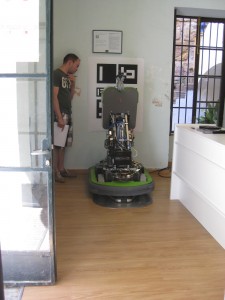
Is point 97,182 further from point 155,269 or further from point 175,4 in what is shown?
point 175,4

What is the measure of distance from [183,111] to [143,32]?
148cm

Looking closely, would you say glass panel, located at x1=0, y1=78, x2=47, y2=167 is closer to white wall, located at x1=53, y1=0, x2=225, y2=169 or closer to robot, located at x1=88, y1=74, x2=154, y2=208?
robot, located at x1=88, y1=74, x2=154, y2=208

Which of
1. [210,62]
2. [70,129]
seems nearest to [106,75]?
[70,129]

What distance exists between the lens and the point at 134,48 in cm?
476

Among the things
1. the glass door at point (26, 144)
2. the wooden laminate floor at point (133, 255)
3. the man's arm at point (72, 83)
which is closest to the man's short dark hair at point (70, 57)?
the man's arm at point (72, 83)

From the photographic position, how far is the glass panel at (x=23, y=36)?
76.2 inches

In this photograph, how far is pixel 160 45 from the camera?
15.8 feet

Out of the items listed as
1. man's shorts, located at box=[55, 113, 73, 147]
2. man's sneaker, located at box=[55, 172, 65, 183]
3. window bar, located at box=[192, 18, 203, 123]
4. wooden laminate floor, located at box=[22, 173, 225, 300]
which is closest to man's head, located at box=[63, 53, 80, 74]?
man's shorts, located at box=[55, 113, 73, 147]

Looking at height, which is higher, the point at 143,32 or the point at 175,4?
the point at 175,4

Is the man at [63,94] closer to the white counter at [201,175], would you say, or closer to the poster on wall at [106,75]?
the poster on wall at [106,75]

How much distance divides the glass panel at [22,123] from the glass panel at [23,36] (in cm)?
10

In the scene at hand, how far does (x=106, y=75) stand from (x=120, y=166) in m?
1.55

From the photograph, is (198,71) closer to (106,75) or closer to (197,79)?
(197,79)

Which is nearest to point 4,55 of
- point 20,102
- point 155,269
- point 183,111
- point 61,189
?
point 20,102
